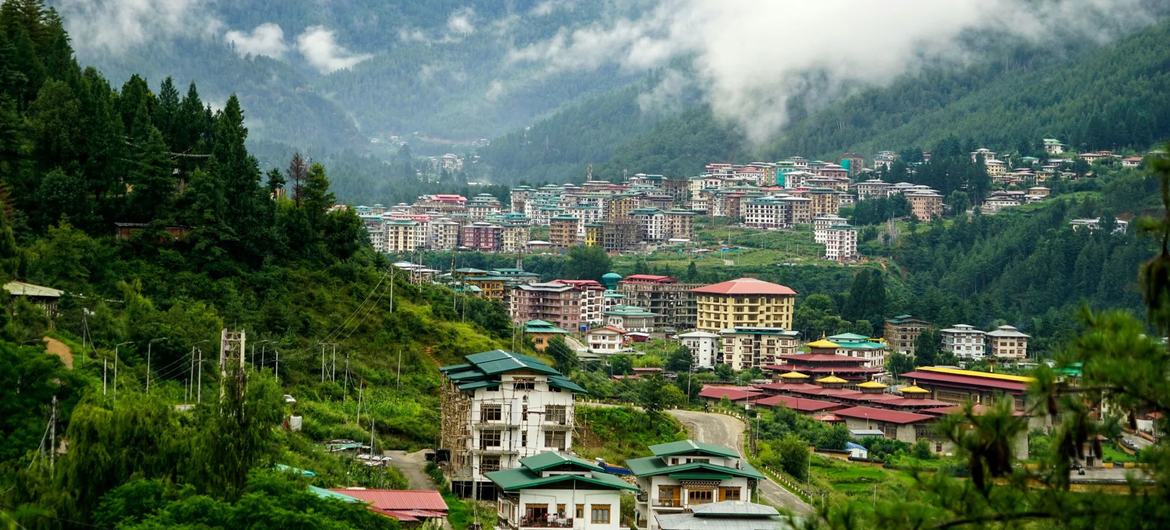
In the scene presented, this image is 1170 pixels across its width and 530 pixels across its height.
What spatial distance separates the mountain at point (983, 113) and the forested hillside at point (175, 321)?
79280 mm

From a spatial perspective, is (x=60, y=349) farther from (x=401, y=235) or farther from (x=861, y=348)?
(x=401, y=235)

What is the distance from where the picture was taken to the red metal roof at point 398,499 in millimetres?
25594

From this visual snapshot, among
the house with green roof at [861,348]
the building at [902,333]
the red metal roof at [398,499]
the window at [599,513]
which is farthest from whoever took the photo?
the building at [902,333]

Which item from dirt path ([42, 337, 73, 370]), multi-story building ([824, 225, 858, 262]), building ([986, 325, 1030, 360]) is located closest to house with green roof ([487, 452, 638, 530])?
dirt path ([42, 337, 73, 370])

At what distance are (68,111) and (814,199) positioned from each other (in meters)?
73.6

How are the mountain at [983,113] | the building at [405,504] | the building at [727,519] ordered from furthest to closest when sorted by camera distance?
the mountain at [983,113], the building at [727,519], the building at [405,504]

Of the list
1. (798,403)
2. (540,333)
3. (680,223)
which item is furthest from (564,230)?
(798,403)

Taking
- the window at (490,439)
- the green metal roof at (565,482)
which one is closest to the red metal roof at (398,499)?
the green metal roof at (565,482)

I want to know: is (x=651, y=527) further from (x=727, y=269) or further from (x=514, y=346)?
(x=727, y=269)

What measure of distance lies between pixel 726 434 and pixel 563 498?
49.2ft

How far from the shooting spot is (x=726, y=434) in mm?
42688

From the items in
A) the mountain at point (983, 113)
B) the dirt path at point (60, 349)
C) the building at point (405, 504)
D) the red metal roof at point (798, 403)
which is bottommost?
the red metal roof at point (798, 403)

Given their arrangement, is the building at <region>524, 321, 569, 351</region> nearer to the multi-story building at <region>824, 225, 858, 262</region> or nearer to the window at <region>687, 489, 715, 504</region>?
the window at <region>687, 489, 715, 504</region>

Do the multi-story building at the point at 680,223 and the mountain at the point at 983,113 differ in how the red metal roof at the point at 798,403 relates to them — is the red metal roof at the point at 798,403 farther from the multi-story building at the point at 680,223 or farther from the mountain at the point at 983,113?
the mountain at the point at 983,113
